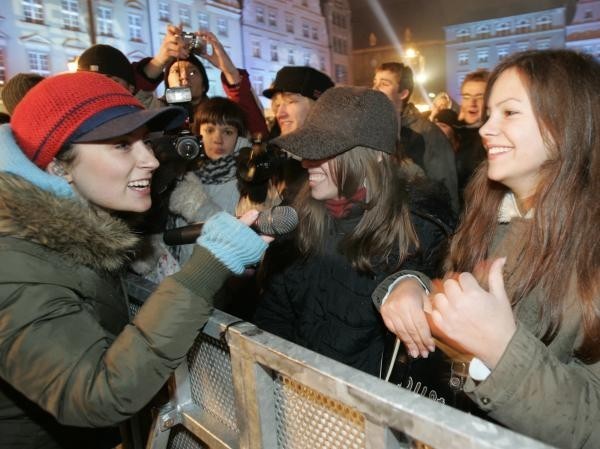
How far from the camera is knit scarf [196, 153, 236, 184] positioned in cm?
304

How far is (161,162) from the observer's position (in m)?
2.15

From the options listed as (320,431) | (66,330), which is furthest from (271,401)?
(66,330)

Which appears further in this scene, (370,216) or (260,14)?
(260,14)

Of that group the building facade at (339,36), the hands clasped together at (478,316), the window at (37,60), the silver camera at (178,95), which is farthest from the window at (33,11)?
the building facade at (339,36)

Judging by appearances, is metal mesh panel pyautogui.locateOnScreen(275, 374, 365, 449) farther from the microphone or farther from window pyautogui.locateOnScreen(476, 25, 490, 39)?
window pyautogui.locateOnScreen(476, 25, 490, 39)

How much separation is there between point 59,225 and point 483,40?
40.2m

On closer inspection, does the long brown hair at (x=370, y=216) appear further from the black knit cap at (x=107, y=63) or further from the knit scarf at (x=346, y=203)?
the black knit cap at (x=107, y=63)

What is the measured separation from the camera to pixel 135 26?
14328 millimetres

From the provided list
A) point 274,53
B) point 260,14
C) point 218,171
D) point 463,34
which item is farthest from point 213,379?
point 463,34

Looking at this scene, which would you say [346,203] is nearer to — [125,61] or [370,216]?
[370,216]

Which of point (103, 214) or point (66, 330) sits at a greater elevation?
point (103, 214)

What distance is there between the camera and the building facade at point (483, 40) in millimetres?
32500

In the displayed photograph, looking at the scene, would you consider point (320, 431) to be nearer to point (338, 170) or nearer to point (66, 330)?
point (66, 330)

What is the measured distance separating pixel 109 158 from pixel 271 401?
0.97 meters
